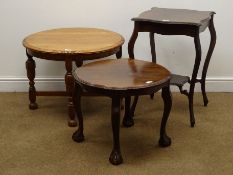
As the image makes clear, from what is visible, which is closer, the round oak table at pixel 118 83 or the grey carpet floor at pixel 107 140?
the round oak table at pixel 118 83

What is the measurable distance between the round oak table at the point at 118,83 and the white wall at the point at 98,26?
75 cm

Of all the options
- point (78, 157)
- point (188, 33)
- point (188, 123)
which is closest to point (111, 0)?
point (188, 33)

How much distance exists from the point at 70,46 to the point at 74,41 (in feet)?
0.40

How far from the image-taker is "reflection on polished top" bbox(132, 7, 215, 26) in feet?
7.75

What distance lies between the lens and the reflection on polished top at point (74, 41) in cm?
240

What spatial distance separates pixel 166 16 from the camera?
98.3 inches

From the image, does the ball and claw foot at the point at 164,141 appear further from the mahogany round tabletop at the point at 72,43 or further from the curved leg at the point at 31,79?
the curved leg at the point at 31,79

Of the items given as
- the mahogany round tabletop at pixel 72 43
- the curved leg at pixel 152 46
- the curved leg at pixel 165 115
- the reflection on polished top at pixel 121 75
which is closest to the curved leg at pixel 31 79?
the mahogany round tabletop at pixel 72 43

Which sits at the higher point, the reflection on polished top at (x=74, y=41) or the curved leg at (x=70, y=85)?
the reflection on polished top at (x=74, y=41)

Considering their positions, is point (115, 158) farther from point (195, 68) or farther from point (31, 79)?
point (31, 79)

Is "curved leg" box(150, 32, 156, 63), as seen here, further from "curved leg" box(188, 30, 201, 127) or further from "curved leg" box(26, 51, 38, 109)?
"curved leg" box(26, 51, 38, 109)

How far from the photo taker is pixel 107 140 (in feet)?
7.96

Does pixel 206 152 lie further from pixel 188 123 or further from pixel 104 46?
pixel 104 46

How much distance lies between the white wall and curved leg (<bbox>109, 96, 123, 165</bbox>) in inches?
46.4
